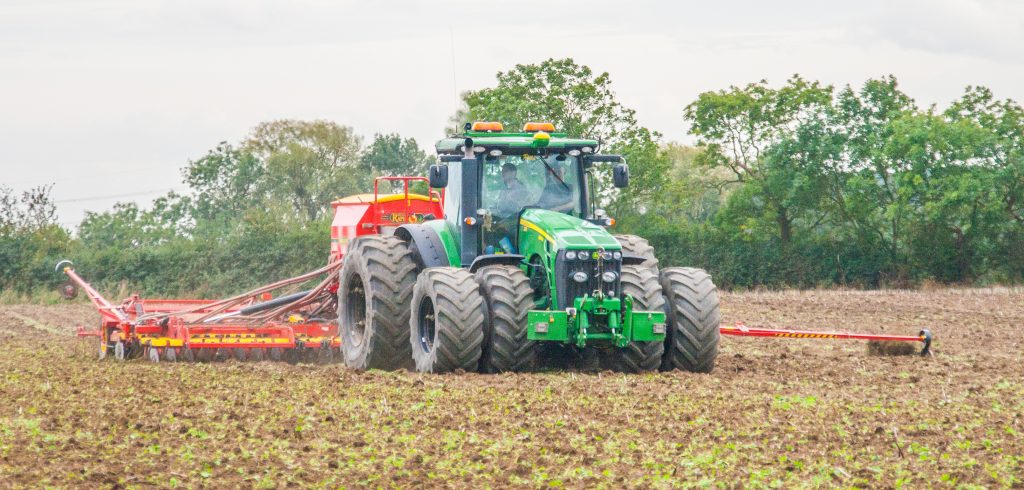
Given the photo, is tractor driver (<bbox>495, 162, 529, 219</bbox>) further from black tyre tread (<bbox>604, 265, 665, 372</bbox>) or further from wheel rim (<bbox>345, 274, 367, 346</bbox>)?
wheel rim (<bbox>345, 274, 367, 346</bbox>)

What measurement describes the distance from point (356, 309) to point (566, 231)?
3413 millimetres

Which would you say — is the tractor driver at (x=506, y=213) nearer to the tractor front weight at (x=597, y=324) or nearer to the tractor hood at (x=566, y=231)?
the tractor hood at (x=566, y=231)

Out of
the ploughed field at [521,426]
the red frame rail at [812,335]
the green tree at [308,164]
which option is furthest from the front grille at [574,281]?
the green tree at [308,164]

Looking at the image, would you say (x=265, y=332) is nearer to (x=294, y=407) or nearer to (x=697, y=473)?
(x=294, y=407)

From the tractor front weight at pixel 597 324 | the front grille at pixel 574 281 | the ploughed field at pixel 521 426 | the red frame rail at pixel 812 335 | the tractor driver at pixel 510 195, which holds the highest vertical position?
the tractor driver at pixel 510 195

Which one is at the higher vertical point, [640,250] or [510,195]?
[510,195]

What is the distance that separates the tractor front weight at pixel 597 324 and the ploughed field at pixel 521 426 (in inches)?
15.1

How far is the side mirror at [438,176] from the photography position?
13180 mm

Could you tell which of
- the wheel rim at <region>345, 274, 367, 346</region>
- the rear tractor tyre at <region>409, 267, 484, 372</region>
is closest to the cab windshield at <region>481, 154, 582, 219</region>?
→ the rear tractor tyre at <region>409, 267, 484, 372</region>

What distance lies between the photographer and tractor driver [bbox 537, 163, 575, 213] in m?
13.7

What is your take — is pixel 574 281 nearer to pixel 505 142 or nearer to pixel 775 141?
pixel 505 142

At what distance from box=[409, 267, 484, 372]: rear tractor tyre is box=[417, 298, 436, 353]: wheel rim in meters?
0.23

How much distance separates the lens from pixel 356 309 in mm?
14992

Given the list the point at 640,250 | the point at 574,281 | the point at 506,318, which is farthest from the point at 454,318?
the point at 640,250
